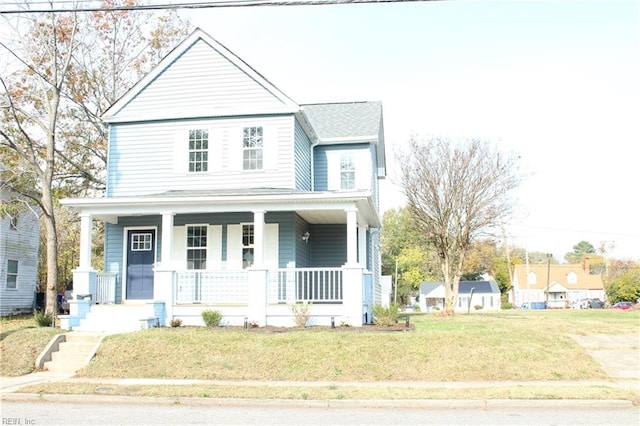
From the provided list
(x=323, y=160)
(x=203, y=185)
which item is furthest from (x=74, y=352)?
(x=323, y=160)

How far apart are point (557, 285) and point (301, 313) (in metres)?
72.4

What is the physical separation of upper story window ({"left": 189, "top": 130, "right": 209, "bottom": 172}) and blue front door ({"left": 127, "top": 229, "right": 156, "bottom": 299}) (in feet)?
7.99

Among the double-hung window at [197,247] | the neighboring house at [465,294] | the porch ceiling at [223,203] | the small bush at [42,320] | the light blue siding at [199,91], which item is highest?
the light blue siding at [199,91]

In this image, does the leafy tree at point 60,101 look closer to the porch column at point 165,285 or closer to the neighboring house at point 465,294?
the porch column at point 165,285

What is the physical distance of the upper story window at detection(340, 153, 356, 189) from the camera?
2208 centimetres

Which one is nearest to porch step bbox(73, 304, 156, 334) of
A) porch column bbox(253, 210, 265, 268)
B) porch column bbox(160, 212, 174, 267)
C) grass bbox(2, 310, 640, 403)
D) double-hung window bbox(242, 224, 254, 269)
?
porch column bbox(160, 212, 174, 267)

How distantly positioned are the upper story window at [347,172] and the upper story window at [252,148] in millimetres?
4178

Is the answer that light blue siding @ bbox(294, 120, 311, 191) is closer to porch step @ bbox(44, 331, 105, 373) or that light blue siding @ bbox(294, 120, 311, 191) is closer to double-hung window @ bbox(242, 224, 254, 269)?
double-hung window @ bbox(242, 224, 254, 269)

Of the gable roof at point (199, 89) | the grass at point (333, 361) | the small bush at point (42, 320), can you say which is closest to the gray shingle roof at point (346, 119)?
the gable roof at point (199, 89)

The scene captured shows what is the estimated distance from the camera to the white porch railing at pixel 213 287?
1714 centimetres

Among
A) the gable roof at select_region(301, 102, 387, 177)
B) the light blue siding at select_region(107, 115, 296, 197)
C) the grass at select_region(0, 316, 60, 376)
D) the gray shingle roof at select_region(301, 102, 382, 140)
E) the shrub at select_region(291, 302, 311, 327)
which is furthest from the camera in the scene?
the gray shingle roof at select_region(301, 102, 382, 140)

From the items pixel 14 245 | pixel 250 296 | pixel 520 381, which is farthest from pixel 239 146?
pixel 14 245

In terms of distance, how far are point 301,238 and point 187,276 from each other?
399 cm

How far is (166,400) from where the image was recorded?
392 inches
